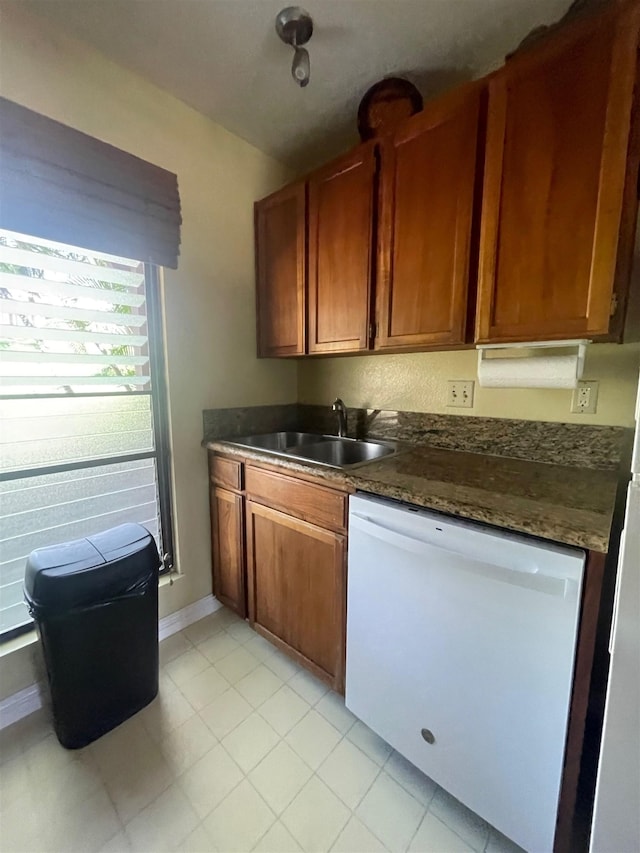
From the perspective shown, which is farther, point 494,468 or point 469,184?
point 494,468

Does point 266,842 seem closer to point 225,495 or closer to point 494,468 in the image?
point 225,495

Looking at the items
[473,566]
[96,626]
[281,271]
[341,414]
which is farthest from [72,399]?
[473,566]

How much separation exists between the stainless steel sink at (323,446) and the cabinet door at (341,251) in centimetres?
53

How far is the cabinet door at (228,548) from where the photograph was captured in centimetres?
171

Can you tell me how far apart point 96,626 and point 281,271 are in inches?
67.9

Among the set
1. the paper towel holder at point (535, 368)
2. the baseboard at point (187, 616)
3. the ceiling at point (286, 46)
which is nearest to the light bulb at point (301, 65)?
the ceiling at point (286, 46)

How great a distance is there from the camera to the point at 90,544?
131 centimetres

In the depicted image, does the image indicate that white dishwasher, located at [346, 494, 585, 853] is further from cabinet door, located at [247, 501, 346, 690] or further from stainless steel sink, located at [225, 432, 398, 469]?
stainless steel sink, located at [225, 432, 398, 469]

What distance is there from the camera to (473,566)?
0.90 m

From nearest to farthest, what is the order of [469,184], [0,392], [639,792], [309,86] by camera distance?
[639,792] < [469,184] < [0,392] < [309,86]

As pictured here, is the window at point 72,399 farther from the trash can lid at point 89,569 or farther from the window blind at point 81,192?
the trash can lid at point 89,569

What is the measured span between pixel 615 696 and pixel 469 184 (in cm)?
141

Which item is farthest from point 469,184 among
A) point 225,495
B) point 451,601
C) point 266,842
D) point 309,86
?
point 266,842

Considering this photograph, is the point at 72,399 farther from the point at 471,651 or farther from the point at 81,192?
the point at 471,651
